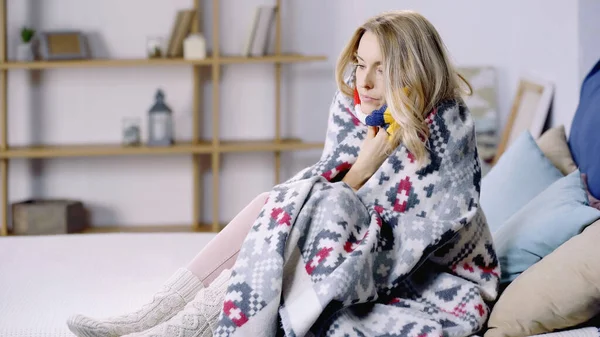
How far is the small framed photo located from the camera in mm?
4098

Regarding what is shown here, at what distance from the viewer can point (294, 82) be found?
14.2ft

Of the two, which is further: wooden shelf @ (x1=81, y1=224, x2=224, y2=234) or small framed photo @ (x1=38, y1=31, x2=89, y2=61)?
wooden shelf @ (x1=81, y1=224, x2=224, y2=234)

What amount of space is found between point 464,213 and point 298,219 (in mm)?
352

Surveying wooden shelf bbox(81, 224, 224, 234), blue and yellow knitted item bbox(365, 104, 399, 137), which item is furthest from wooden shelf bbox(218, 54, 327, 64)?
blue and yellow knitted item bbox(365, 104, 399, 137)

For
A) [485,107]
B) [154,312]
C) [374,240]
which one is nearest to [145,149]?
[485,107]

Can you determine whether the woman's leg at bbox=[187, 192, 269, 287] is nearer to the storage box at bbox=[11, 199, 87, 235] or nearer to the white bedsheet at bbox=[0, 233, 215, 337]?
the white bedsheet at bbox=[0, 233, 215, 337]

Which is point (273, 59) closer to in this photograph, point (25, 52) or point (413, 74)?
point (25, 52)

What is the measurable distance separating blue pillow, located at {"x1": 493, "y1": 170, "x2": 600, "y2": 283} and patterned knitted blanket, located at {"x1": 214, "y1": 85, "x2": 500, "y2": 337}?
0.12 m

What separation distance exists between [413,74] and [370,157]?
20 cm

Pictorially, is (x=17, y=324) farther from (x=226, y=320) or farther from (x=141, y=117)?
(x=141, y=117)

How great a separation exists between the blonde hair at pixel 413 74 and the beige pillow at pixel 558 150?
2.19ft

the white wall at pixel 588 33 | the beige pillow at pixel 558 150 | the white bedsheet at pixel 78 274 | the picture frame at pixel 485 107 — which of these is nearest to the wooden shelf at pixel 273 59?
the picture frame at pixel 485 107

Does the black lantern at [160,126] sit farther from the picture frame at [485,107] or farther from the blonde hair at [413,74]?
the blonde hair at [413,74]

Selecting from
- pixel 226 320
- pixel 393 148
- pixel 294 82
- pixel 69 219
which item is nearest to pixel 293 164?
pixel 294 82
